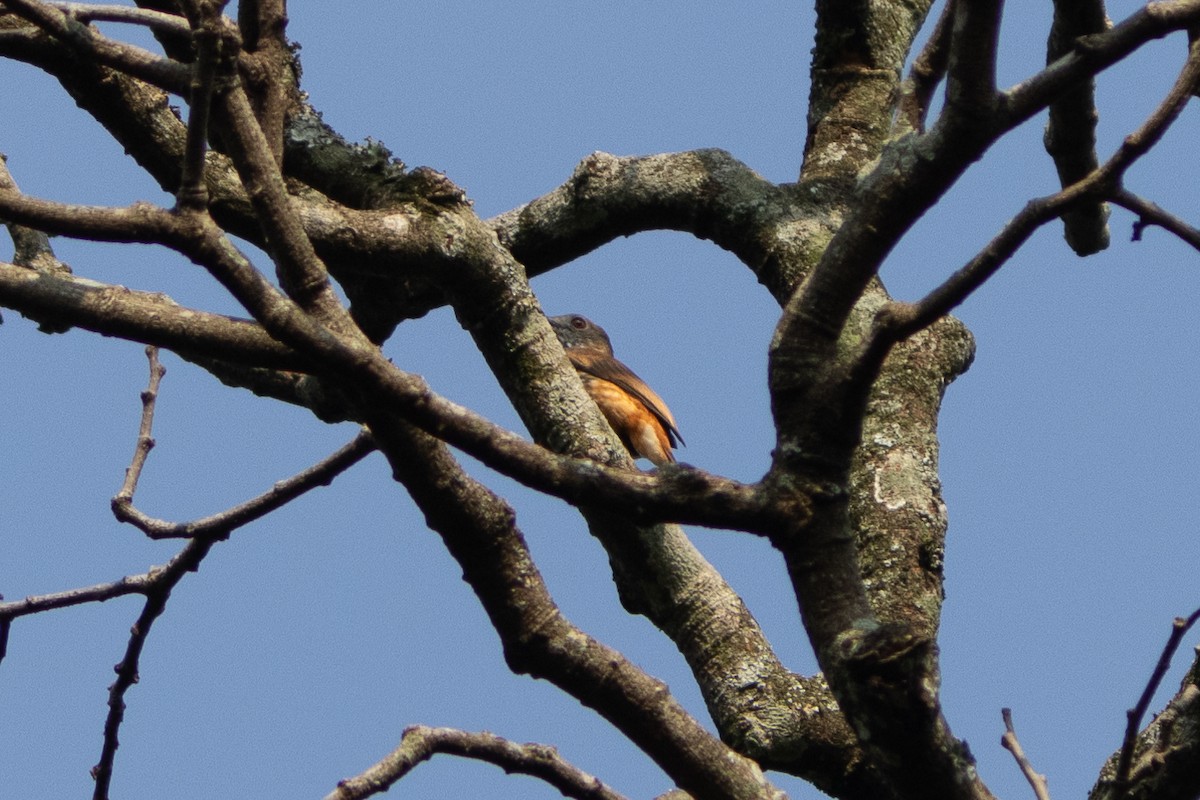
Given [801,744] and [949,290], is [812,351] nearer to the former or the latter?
[949,290]

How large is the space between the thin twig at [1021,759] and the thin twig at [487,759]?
74cm

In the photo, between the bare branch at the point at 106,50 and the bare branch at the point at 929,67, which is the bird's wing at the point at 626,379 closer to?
the bare branch at the point at 929,67

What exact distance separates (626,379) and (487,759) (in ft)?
19.1

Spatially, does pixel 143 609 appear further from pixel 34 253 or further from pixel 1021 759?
pixel 1021 759

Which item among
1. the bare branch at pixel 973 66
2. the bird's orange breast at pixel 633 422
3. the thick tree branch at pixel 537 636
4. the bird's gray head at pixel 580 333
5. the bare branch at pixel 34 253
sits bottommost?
the thick tree branch at pixel 537 636

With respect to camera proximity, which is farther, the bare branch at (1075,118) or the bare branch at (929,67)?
the bare branch at (1075,118)

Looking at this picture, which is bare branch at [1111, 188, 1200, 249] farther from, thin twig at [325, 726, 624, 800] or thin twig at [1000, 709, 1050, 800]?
thin twig at [325, 726, 624, 800]

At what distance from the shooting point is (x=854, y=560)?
9.36 feet

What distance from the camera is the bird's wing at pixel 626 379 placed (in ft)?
27.4

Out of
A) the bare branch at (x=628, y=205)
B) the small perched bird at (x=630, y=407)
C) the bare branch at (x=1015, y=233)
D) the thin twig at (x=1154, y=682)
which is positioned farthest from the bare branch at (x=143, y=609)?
the small perched bird at (x=630, y=407)

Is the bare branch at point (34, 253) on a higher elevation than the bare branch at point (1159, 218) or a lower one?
higher

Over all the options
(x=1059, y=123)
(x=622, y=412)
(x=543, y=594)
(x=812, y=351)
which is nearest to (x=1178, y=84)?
(x=812, y=351)

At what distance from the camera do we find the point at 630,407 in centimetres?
821

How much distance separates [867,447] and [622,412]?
13.4 feet
